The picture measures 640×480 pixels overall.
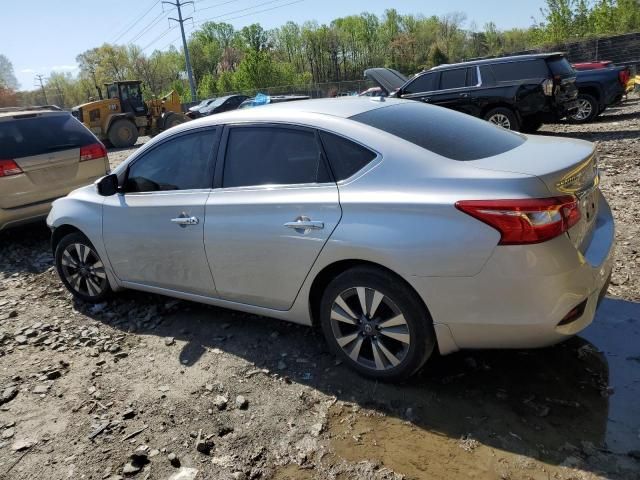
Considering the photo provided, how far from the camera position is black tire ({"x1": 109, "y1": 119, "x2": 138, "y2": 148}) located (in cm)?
2097

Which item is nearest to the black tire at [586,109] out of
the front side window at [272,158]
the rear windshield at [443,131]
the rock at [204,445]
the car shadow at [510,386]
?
the car shadow at [510,386]

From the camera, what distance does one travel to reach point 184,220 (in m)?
3.65

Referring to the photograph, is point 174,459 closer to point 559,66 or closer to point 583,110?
point 559,66

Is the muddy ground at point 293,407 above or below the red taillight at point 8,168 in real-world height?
below

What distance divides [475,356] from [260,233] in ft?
5.13

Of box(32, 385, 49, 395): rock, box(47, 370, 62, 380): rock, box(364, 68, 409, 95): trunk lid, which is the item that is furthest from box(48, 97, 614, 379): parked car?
box(364, 68, 409, 95): trunk lid

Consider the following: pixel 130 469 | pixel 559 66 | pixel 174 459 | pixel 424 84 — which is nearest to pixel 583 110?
pixel 559 66

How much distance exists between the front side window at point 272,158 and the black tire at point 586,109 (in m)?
11.6

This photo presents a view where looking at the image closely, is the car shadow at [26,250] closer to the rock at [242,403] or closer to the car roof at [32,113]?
the car roof at [32,113]

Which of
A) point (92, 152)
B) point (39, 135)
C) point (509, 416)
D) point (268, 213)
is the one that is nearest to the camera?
point (509, 416)

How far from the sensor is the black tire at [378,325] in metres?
2.82

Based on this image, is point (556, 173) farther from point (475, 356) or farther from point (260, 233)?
point (260, 233)

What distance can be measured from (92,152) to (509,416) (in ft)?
20.6

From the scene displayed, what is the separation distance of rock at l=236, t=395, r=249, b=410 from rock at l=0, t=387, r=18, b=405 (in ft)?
5.17
